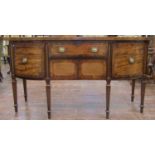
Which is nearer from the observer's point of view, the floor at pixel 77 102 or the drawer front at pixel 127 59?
the drawer front at pixel 127 59

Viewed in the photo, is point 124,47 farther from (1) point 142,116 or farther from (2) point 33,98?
(2) point 33,98

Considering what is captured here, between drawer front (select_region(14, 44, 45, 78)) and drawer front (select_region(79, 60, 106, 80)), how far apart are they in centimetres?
34

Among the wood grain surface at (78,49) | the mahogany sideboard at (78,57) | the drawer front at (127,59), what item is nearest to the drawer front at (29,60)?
the mahogany sideboard at (78,57)

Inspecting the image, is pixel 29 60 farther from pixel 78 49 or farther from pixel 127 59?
pixel 127 59

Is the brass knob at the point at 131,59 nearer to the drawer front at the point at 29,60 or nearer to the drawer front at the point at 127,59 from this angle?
the drawer front at the point at 127,59

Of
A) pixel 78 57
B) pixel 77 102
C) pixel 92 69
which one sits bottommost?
pixel 77 102

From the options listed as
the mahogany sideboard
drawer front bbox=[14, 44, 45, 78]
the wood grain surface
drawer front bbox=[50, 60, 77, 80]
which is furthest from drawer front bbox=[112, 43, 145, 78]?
drawer front bbox=[14, 44, 45, 78]

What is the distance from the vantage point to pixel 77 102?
2758 mm

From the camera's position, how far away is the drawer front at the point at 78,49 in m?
2.10

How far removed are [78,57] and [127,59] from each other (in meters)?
0.42

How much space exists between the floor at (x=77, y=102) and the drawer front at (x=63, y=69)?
0.42 meters

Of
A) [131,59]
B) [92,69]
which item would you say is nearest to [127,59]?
[131,59]
